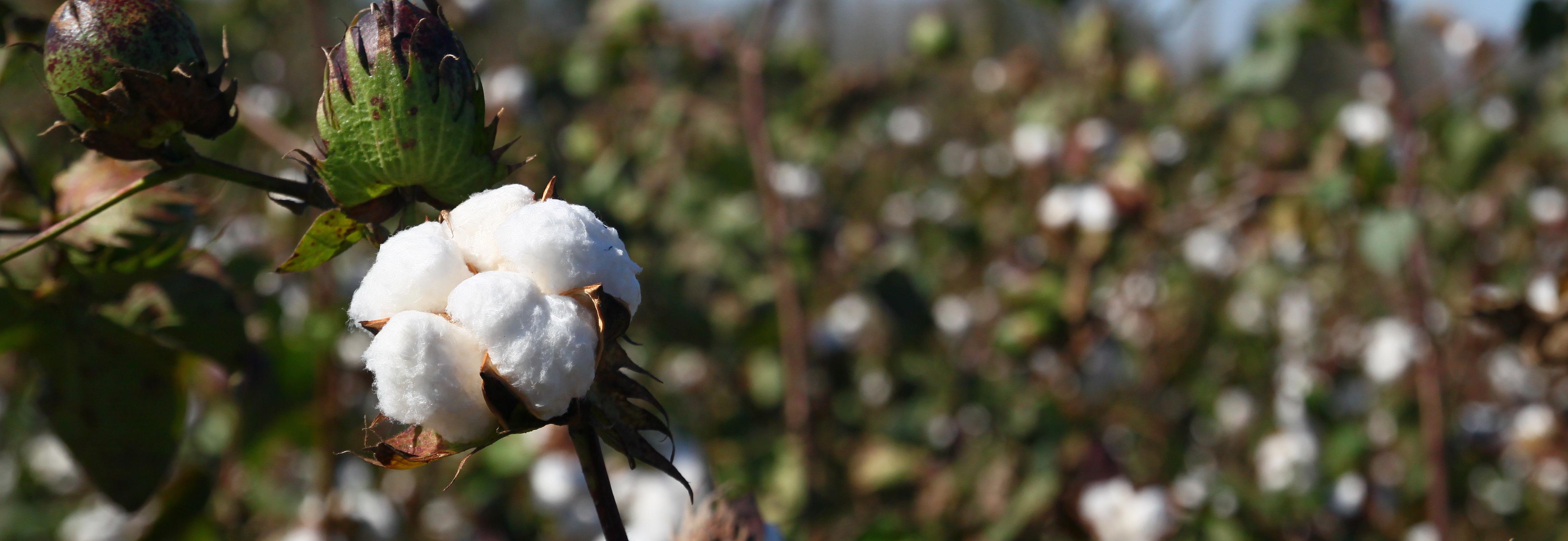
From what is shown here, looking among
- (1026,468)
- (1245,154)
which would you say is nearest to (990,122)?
(1245,154)

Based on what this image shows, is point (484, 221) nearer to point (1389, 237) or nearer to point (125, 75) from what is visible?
point (125, 75)

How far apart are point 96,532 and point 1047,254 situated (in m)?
1.57

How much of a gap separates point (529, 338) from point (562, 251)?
0.03 m

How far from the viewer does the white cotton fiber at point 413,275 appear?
31 centimetres

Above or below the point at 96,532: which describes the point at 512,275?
above

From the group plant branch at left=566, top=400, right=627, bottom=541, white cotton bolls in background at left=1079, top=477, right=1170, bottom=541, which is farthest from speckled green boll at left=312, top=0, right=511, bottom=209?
white cotton bolls in background at left=1079, top=477, right=1170, bottom=541

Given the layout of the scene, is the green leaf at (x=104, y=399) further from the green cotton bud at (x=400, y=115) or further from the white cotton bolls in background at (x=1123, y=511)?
the white cotton bolls in background at (x=1123, y=511)

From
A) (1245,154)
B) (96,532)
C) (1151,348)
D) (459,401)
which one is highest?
(459,401)

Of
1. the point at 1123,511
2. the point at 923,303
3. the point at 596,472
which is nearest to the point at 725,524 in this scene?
the point at 596,472

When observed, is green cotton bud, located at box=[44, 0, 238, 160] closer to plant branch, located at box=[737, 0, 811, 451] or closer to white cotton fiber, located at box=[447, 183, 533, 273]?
white cotton fiber, located at box=[447, 183, 533, 273]

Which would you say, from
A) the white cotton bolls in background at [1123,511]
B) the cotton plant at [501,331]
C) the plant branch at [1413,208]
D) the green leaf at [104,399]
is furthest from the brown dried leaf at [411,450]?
the plant branch at [1413,208]

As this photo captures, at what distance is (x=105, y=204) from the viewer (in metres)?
0.38

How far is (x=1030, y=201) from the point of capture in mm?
2268

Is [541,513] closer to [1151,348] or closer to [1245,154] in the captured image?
[1151,348]
